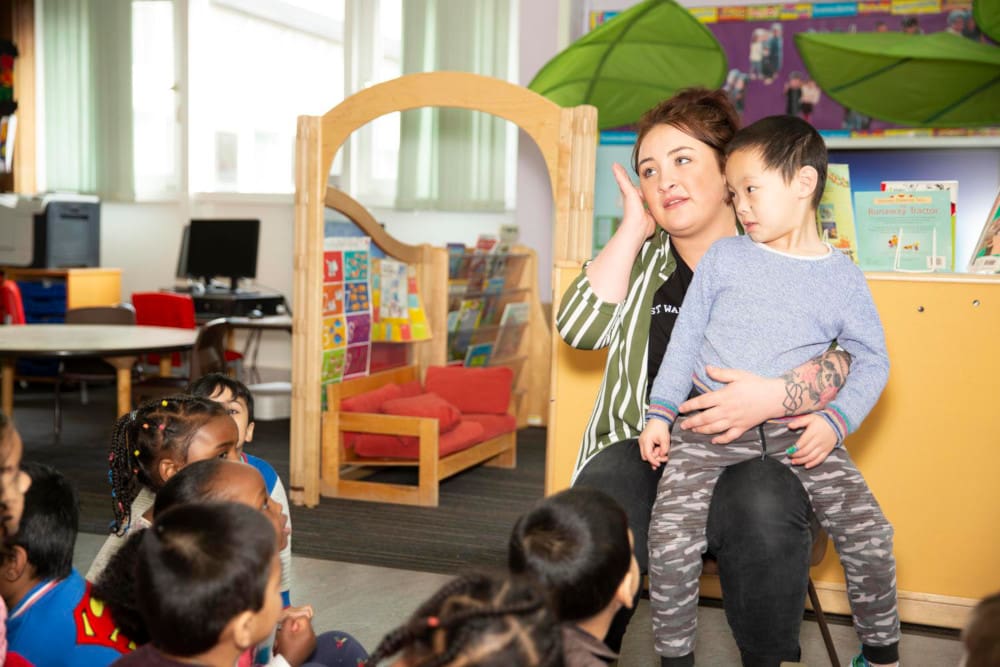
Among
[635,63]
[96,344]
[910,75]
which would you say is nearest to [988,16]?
[910,75]

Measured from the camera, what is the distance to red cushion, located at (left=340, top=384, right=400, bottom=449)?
14.1ft

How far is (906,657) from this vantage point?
8.34 ft

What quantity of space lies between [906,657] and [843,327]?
44.3 inches

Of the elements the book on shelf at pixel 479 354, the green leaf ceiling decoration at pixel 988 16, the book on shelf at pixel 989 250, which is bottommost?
the book on shelf at pixel 479 354

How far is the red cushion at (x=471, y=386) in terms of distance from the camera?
15.9 ft

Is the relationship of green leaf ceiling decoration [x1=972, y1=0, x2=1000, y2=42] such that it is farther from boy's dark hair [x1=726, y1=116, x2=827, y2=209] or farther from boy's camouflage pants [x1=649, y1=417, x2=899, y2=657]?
boy's camouflage pants [x1=649, y1=417, x2=899, y2=657]

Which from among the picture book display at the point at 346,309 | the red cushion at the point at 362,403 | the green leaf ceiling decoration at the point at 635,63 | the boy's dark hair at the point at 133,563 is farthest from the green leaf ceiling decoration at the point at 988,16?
the boy's dark hair at the point at 133,563

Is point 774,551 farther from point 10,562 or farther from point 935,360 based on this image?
point 10,562

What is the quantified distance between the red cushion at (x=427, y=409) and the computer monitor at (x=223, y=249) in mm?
2545

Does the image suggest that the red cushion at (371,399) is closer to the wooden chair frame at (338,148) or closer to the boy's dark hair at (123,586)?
the wooden chair frame at (338,148)

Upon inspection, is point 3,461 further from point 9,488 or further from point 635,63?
point 635,63

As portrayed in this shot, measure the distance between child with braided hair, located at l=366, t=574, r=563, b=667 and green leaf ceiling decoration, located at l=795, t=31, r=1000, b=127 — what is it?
4.31 metres

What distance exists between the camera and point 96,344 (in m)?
4.52

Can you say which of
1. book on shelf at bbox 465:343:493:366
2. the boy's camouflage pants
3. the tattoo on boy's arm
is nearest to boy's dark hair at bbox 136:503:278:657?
the boy's camouflage pants
